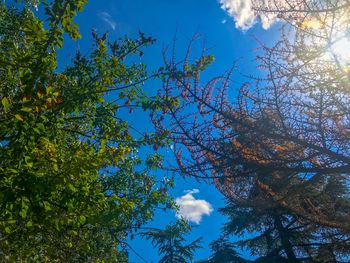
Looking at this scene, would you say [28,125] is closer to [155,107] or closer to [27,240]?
[155,107]

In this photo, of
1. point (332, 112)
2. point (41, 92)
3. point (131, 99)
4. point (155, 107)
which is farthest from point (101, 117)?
point (332, 112)

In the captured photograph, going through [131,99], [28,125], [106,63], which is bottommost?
[28,125]

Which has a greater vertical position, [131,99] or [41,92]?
[131,99]

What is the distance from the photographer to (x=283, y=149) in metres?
5.52

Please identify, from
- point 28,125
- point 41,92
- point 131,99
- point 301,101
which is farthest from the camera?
point 131,99

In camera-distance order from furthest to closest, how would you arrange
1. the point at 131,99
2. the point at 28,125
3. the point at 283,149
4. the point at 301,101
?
the point at 131,99 → the point at 283,149 → the point at 301,101 → the point at 28,125

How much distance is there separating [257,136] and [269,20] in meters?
1.97

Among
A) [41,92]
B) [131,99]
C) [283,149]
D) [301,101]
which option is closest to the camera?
[41,92]

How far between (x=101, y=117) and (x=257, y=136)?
3204mm

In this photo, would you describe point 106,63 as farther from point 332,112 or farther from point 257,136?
point 332,112

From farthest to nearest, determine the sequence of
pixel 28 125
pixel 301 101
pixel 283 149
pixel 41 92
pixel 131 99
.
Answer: pixel 131 99, pixel 283 149, pixel 301 101, pixel 41 92, pixel 28 125

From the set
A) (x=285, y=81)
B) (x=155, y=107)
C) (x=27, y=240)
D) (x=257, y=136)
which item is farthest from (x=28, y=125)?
(x=285, y=81)

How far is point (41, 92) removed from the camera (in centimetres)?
377

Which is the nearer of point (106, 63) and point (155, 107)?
point (155, 107)
